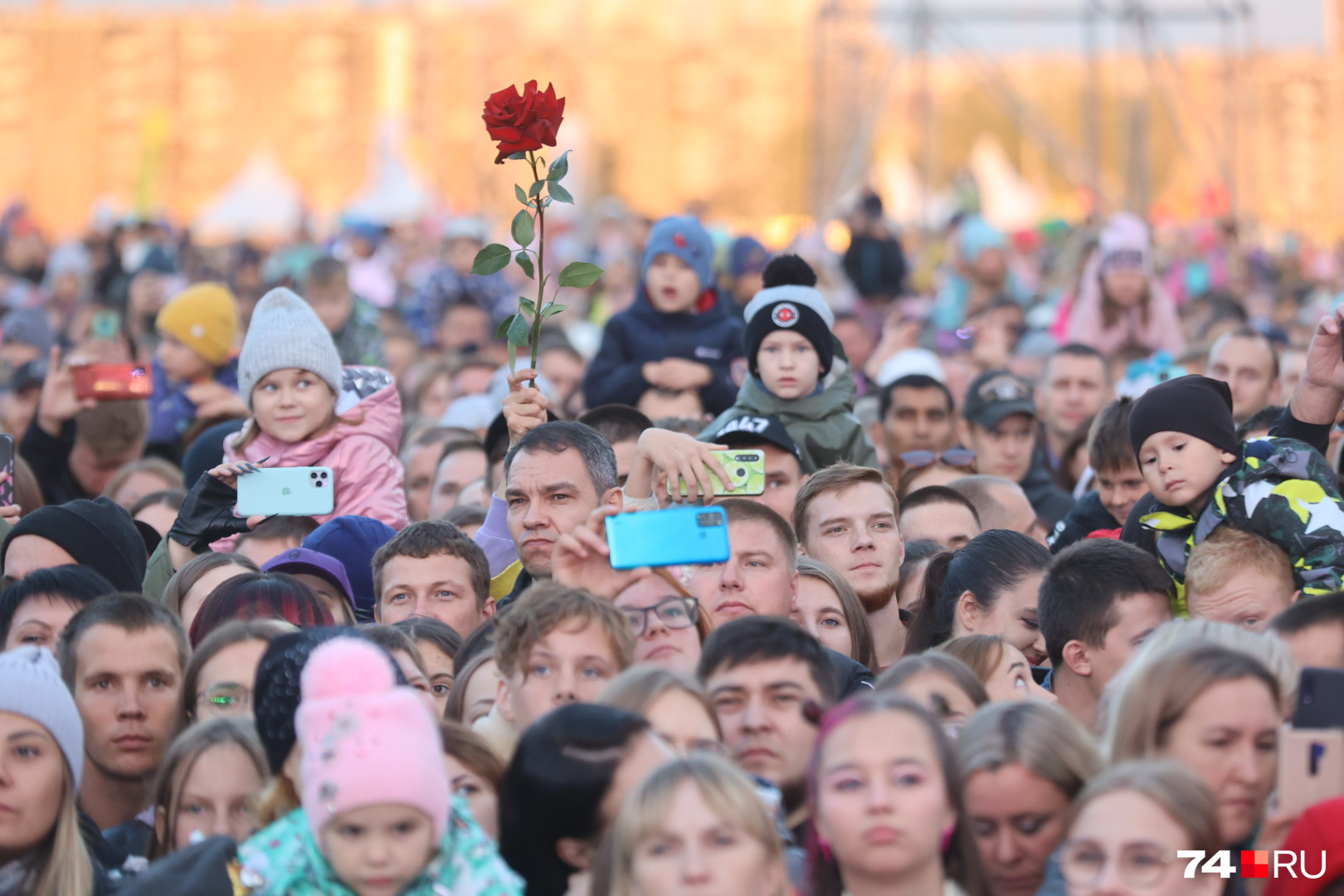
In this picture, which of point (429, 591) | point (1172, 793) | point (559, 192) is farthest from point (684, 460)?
point (1172, 793)

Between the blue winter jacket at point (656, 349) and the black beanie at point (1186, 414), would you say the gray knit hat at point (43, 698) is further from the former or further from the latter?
the blue winter jacket at point (656, 349)

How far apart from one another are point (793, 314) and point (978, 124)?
197 ft

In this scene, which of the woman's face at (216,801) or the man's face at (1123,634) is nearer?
the woman's face at (216,801)

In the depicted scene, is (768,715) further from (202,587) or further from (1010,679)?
(202,587)

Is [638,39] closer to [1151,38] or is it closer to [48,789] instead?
[1151,38]

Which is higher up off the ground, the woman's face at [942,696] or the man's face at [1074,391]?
the man's face at [1074,391]

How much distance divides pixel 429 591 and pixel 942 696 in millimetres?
2091

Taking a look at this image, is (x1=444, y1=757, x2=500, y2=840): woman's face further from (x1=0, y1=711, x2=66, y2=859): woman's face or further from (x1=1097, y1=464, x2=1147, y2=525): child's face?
(x1=1097, y1=464, x2=1147, y2=525): child's face

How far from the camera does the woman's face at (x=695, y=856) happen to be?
12.7 ft

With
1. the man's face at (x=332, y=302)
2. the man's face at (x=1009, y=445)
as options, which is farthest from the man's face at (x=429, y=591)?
the man's face at (x=332, y=302)

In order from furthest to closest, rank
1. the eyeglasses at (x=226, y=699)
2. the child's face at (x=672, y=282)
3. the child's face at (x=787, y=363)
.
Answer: the child's face at (x=672, y=282) → the child's face at (x=787, y=363) → the eyeglasses at (x=226, y=699)

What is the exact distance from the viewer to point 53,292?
18641 millimetres

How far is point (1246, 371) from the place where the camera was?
8.94m

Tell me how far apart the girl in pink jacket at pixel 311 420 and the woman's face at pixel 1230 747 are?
3836 millimetres
